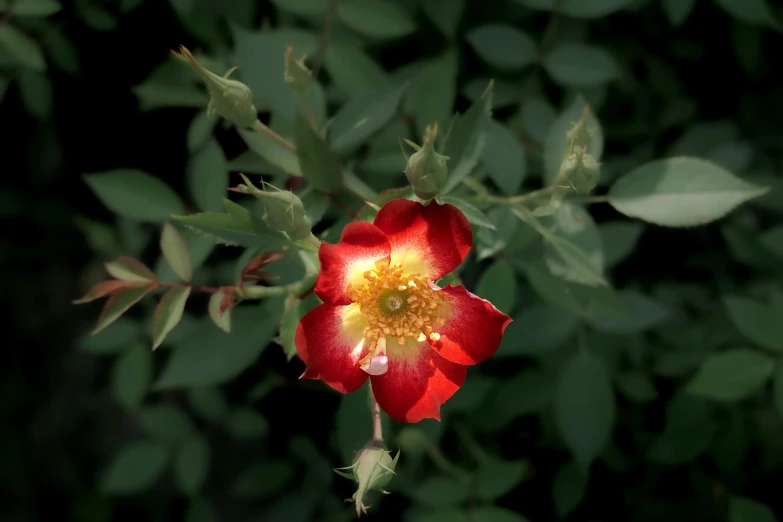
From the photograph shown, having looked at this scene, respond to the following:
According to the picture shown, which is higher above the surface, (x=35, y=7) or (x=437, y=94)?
(x=35, y=7)

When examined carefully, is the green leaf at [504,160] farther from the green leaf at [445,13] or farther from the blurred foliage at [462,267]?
the green leaf at [445,13]

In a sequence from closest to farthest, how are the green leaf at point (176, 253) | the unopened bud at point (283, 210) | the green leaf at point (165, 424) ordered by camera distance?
the unopened bud at point (283, 210) < the green leaf at point (176, 253) < the green leaf at point (165, 424)

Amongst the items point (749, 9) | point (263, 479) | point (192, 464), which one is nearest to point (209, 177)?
point (192, 464)

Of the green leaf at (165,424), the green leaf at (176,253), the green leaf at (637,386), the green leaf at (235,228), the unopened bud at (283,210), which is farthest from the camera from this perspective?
the green leaf at (165,424)

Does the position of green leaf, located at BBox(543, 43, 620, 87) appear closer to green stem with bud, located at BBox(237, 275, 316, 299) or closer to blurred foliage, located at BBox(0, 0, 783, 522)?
blurred foliage, located at BBox(0, 0, 783, 522)

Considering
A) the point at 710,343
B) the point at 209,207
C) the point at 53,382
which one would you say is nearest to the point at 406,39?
the point at 209,207

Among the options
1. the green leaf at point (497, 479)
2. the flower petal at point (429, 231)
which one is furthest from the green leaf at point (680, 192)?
the green leaf at point (497, 479)

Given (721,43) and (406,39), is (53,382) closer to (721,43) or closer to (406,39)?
(406,39)

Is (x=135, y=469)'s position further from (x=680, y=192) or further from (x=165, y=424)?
(x=680, y=192)

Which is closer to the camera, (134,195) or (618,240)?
(134,195)
